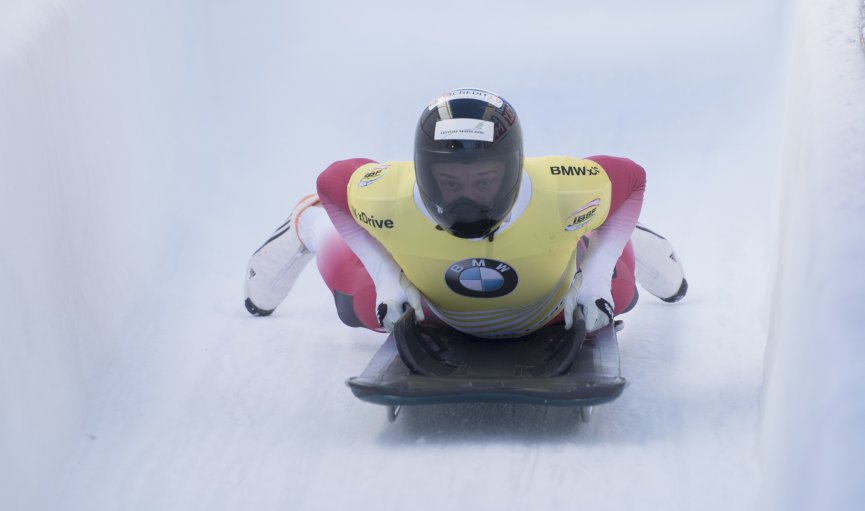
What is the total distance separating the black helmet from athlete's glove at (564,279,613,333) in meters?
0.40

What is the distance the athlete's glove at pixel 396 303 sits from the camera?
11.8ft

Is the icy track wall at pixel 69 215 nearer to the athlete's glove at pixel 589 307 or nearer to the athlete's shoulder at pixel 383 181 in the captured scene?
the athlete's shoulder at pixel 383 181

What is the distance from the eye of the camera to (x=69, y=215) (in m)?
3.88

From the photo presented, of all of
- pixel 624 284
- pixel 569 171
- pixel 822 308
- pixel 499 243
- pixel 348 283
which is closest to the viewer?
pixel 822 308

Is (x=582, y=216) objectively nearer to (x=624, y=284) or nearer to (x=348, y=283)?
(x=624, y=284)

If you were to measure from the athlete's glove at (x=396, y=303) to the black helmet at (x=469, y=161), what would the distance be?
367mm

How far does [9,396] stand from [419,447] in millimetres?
1148

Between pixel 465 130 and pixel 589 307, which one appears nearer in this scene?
pixel 465 130

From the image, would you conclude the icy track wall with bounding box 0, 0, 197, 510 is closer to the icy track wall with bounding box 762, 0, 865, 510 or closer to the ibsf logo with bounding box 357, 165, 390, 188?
the ibsf logo with bounding box 357, 165, 390, 188

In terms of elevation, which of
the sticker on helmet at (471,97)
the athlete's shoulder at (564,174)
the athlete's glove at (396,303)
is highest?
the sticker on helmet at (471,97)

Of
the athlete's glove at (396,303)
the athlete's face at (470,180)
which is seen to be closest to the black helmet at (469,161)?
the athlete's face at (470,180)

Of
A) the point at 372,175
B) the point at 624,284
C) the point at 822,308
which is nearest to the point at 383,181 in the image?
the point at 372,175

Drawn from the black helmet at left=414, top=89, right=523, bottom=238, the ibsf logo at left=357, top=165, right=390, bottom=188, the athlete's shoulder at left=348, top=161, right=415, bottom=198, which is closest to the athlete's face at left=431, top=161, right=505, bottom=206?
the black helmet at left=414, top=89, right=523, bottom=238

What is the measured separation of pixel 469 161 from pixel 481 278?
495 mm
